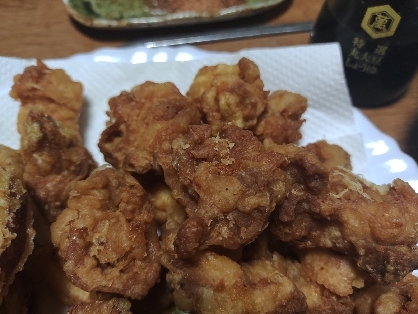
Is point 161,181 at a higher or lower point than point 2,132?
higher

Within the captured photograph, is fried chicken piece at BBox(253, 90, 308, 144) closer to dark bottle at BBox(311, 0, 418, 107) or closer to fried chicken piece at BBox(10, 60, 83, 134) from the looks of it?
dark bottle at BBox(311, 0, 418, 107)

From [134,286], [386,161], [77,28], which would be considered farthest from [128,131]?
[77,28]

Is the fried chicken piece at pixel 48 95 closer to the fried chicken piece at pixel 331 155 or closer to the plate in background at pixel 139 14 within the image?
the plate in background at pixel 139 14

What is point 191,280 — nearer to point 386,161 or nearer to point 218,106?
point 218,106

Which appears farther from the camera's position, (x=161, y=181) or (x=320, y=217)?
(x=161, y=181)

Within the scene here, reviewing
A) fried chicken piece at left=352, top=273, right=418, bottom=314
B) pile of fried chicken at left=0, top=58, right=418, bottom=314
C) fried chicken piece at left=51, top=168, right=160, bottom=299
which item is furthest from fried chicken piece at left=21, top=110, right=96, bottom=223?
fried chicken piece at left=352, top=273, right=418, bottom=314

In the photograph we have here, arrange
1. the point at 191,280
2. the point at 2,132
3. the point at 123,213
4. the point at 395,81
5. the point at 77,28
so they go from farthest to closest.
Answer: the point at 77,28, the point at 395,81, the point at 2,132, the point at 123,213, the point at 191,280

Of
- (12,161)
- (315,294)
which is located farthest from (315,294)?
(12,161)
